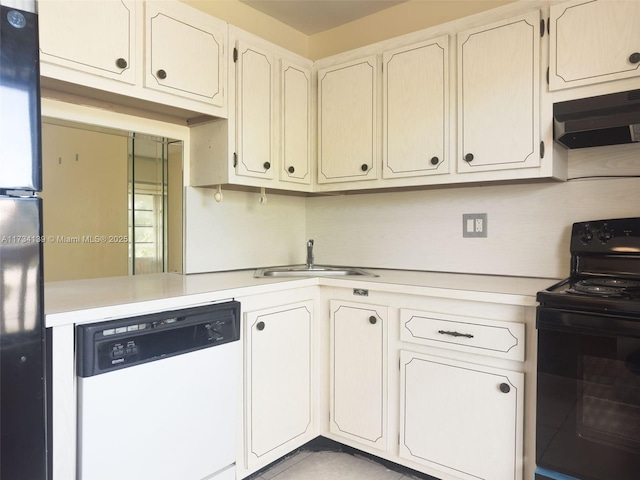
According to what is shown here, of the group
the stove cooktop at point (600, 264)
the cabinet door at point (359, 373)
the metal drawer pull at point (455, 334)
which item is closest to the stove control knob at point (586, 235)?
the stove cooktop at point (600, 264)

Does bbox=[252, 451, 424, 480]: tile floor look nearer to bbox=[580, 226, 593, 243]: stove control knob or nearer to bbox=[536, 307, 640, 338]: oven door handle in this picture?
bbox=[536, 307, 640, 338]: oven door handle

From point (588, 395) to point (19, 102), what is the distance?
1749 mm

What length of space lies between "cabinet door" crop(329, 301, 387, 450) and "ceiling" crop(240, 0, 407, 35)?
5.56 feet

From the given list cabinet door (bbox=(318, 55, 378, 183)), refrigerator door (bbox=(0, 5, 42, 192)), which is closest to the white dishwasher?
refrigerator door (bbox=(0, 5, 42, 192))

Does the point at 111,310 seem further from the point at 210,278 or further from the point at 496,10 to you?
the point at 496,10

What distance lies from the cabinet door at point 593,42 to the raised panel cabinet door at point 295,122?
→ 121cm

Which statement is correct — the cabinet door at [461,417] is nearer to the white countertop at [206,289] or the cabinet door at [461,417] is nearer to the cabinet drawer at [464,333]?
the cabinet drawer at [464,333]

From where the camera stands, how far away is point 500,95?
183cm

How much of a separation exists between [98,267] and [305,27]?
192cm

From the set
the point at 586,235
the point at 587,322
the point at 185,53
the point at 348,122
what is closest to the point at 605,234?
the point at 586,235

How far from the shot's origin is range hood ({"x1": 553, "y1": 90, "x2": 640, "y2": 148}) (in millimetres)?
1493

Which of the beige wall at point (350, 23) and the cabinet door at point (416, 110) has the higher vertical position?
the beige wall at point (350, 23)

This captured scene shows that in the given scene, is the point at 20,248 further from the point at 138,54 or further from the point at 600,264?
the point at 600,264

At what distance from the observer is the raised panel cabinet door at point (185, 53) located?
1712 mm
